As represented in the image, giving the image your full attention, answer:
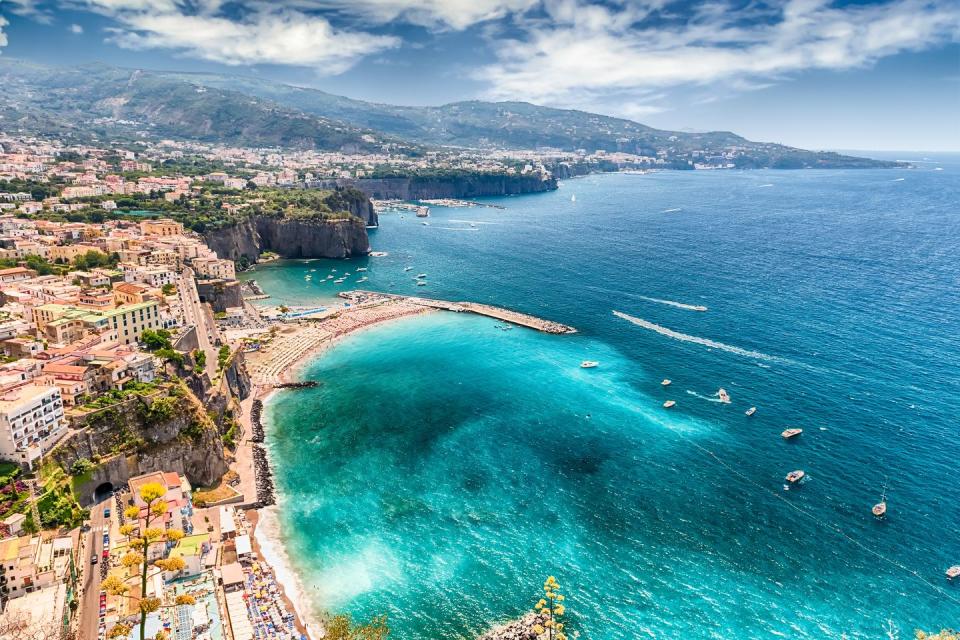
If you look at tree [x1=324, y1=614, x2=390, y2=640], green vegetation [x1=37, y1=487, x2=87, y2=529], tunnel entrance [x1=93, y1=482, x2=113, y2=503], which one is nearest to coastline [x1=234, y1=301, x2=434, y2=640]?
tree [x1=324, y1=614, x2=390, y2=640]

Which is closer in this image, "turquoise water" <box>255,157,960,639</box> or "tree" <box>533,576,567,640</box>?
"tree" <box>533,576,567,640</box>

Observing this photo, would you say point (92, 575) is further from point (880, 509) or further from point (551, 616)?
point (880, 509)

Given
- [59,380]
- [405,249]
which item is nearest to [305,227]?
[405,249]

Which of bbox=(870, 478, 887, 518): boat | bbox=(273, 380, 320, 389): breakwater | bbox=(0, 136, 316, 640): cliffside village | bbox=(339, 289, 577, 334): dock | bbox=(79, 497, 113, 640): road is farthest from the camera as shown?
bbox=(339, 289, 577, 334): dock

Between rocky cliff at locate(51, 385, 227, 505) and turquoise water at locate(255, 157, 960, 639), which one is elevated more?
rocky cliff at locate(51, 385, 227, 505)

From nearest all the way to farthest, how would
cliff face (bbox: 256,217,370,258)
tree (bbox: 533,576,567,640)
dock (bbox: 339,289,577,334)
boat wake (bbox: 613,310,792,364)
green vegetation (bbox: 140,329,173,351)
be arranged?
tree (bbox: 533,576,567,640) < green vegetation (bbox: 140,329,173,351) < boat wake (bbox: 613,310,792,364) < dock (bbox: 339,289,577,334) < cliff face (bbox: 256,217,370,258)

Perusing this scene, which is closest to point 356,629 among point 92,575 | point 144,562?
point 144,562

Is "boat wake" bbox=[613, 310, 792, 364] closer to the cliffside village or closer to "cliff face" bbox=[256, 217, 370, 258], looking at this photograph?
the cliffside village
